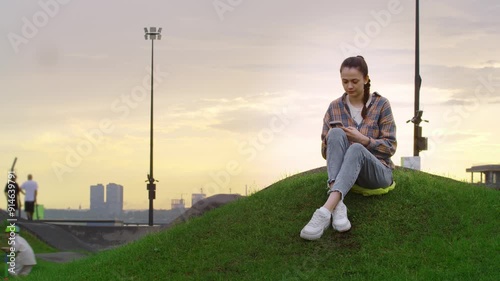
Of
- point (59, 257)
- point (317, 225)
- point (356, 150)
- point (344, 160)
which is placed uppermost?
point (356, 150)

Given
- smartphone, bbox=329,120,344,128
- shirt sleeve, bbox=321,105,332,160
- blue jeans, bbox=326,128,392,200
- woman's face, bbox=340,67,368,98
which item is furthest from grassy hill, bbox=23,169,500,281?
woman's face, bbox=340,67,368,98

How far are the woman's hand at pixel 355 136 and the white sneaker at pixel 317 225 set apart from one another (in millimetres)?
981

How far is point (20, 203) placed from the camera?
28.2 meters

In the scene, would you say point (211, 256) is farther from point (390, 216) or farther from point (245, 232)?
point (390, 216)

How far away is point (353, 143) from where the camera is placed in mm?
9359

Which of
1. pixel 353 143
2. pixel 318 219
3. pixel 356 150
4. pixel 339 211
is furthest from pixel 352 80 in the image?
pixel 318 219

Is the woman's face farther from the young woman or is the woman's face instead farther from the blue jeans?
the blue jeans

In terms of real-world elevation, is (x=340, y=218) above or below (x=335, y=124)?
below

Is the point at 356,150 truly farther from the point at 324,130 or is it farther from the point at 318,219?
the point at 318,219

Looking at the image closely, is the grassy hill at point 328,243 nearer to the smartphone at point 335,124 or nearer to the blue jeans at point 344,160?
the blue jeans at point 344,160

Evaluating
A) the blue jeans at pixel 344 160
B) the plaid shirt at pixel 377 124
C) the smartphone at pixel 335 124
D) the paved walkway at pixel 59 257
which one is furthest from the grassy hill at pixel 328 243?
the paved walkway at pixel 59 257

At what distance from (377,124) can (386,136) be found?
0.21 m

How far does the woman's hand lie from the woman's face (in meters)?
0.62

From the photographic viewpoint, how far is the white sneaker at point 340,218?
31.2ft
